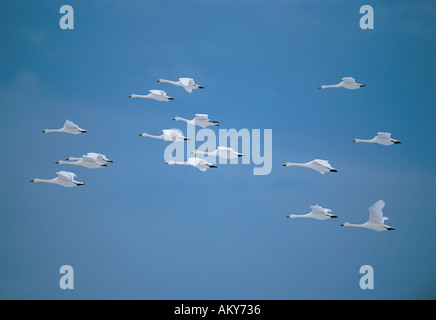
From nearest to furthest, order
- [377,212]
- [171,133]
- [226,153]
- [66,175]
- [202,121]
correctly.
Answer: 1. [377,212]
2. [66,175]
3. [226,153]
4. [202,121]
5. [171,133]

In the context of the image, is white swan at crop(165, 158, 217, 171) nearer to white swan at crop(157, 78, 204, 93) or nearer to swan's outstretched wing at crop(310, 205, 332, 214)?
white swan at crop(157, 78, 204, 93)

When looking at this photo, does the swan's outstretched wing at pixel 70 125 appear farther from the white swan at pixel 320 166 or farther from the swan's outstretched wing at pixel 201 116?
the white swan at pixel 320 166

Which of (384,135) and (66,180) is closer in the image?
(66,180)

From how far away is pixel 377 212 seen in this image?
25.0 m

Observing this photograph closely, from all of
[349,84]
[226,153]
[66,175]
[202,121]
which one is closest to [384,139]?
[349,84]

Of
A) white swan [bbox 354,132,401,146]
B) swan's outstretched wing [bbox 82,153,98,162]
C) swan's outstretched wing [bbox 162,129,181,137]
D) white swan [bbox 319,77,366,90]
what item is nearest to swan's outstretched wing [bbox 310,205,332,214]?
white swan [bbox 354,132,401,146]

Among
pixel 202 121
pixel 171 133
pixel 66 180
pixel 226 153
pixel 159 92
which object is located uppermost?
pixel 159 92

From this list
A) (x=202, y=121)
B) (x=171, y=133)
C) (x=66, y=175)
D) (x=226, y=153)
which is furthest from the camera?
(x=171, y=133)

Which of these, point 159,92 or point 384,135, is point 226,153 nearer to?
point 159,92

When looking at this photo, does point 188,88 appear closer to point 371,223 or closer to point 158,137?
point 158,137

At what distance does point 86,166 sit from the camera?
90.0ft

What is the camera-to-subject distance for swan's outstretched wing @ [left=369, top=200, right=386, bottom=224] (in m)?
24.4
